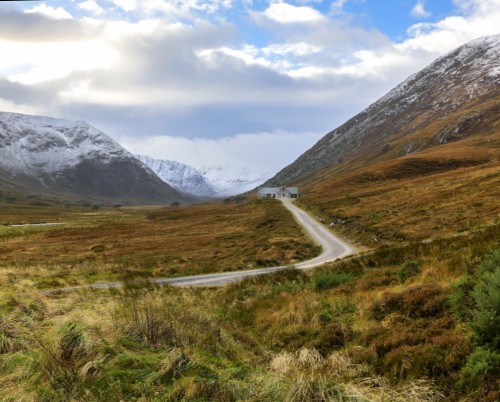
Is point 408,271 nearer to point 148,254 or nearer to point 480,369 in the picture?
point 480,369

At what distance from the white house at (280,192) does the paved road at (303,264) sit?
3205 inches

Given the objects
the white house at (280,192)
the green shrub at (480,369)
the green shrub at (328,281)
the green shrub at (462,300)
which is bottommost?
the green shrub at (328,281)

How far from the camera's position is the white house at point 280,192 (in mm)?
150000

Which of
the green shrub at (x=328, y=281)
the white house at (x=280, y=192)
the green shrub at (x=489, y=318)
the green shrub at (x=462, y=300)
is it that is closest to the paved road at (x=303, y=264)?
the green shrub at (x=328, y=281)

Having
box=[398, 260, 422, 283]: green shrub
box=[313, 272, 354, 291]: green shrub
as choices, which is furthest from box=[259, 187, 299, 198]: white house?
box=[398, 260, 422, 283]: green shrub

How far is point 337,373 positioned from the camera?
785cm

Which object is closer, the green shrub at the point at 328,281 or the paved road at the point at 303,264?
the green shrub at the point at 328,281

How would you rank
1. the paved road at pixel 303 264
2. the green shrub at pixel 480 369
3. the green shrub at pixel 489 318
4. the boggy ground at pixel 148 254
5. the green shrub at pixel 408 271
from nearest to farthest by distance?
the green shrub at pixel 480 369, the green shrub at pixel 489 318, the green shrub at pixel 408 271, the paved road at pixel 303 264, the boggy ground at pixel 148 254

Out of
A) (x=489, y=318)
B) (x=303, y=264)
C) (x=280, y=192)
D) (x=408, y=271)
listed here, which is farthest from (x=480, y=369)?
(x=280, y=192)

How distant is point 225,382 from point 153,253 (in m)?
44.3

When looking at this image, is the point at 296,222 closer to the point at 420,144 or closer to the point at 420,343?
the point at 420,343

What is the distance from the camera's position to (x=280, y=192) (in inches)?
6270

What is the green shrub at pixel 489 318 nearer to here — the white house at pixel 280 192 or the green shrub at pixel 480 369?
the green shrub at pixel 480 369

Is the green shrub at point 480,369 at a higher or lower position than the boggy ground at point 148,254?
higher
